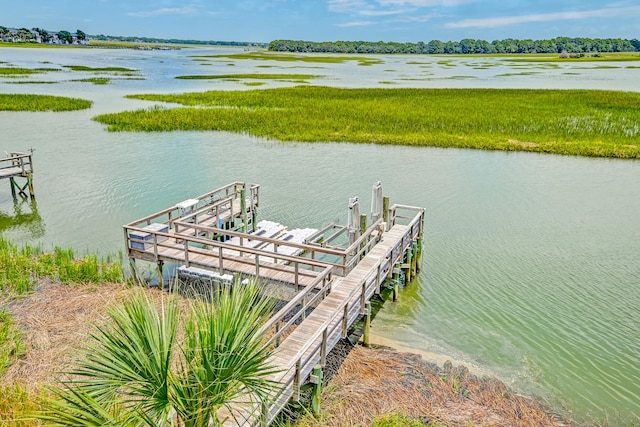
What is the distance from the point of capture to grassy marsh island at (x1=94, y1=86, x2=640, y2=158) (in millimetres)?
35219

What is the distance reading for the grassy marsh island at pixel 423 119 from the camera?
35219mm

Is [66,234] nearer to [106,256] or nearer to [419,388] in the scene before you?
[106,256]

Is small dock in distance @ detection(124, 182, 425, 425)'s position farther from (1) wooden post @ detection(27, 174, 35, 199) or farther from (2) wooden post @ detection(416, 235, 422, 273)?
(1) wooden post @ detection(27, 174, 35, 199)

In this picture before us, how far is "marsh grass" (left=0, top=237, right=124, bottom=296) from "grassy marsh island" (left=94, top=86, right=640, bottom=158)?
22.8 m

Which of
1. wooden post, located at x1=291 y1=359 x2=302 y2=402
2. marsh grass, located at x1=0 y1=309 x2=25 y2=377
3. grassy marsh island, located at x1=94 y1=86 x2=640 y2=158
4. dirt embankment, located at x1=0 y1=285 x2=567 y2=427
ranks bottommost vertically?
dirt embankment, located at x1=0 y1=285 x2=567 y2=427

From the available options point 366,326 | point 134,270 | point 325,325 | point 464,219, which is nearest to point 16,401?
point 325,325

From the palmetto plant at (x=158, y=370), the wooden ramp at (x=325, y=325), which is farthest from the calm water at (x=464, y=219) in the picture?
the palmetto plant at (x=158, y=370)

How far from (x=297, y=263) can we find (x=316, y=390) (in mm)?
3879

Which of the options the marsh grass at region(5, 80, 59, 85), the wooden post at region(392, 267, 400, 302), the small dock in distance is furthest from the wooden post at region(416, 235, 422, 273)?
the marsh grass at region(5, 80, 59, 85)

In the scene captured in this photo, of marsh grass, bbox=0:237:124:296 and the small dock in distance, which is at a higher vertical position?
the small dock in distance

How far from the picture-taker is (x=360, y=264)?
1355 centimetres

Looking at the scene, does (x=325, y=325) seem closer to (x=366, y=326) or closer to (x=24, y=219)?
(x=366, y=326)

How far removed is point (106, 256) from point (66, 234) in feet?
10.1

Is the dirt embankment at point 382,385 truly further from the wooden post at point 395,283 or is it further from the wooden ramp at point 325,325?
the wooden post at point 395,283
